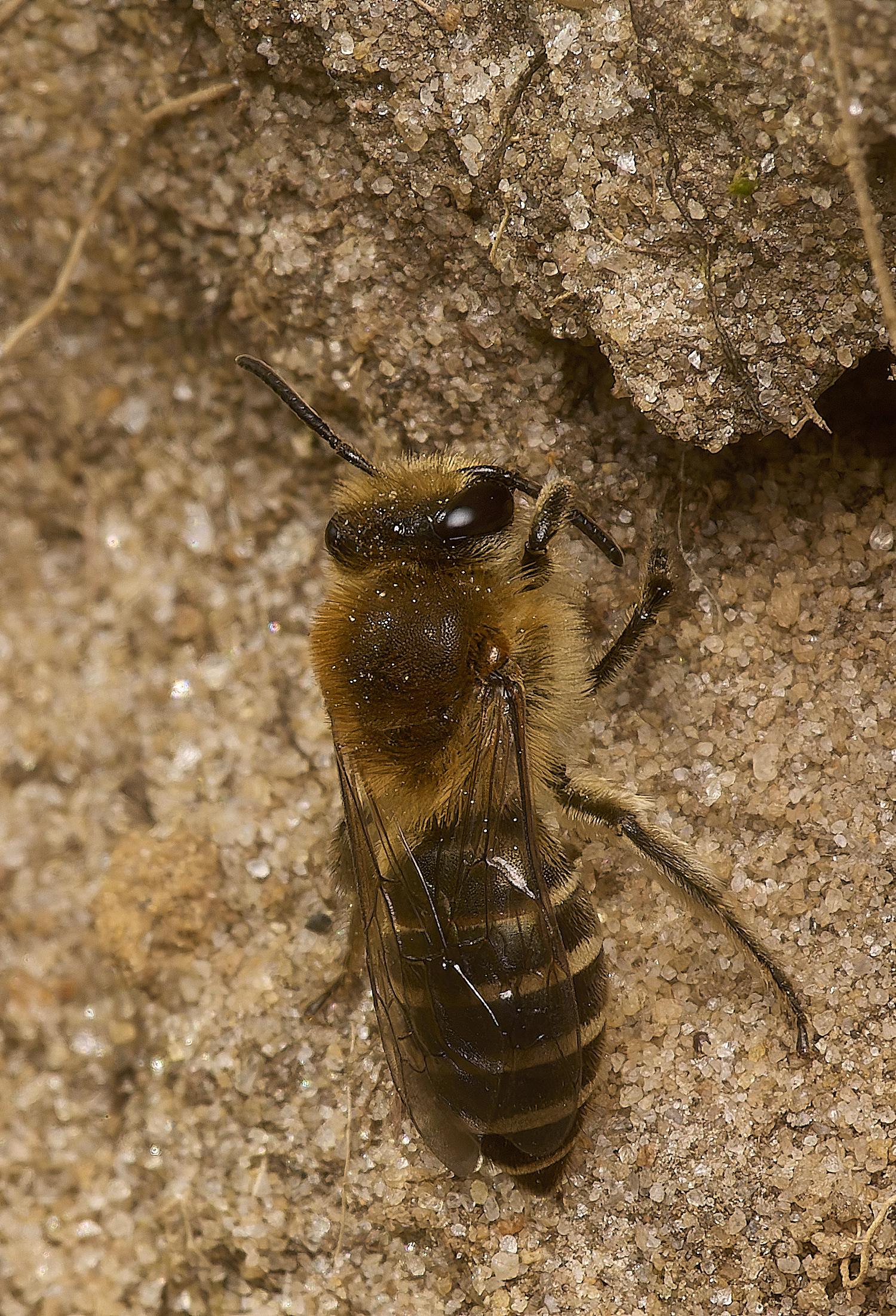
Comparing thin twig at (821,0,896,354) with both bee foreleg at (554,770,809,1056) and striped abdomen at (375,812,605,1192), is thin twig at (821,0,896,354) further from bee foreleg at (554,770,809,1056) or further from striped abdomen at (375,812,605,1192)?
striped abdomen at (375,812,605,1192)

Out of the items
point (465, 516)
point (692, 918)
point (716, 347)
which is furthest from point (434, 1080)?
point (716, 347)

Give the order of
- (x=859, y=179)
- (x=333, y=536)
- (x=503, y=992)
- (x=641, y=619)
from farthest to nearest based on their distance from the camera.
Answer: (x=641, y=619), (x=333, y=536), (x=503, y=992), (x=859, y=179)

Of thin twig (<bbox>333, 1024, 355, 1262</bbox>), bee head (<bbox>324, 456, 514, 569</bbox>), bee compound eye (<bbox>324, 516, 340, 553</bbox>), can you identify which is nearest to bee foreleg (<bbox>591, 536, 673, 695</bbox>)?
bee head (<bbox>324, 456, 514, 569</bbox>)

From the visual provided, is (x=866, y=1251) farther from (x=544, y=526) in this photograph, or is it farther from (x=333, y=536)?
(x=333, y=536)

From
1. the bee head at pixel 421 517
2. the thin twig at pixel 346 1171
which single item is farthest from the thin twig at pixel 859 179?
the thin twig at pixel 346 1171

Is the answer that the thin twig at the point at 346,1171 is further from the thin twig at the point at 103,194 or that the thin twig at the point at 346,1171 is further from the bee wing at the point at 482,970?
the thin twig at the point at 103,194

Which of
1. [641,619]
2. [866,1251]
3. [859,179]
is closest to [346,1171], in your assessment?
[866,1251]

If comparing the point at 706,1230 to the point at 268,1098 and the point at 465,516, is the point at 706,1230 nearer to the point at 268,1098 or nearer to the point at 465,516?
the point at 268,1098
